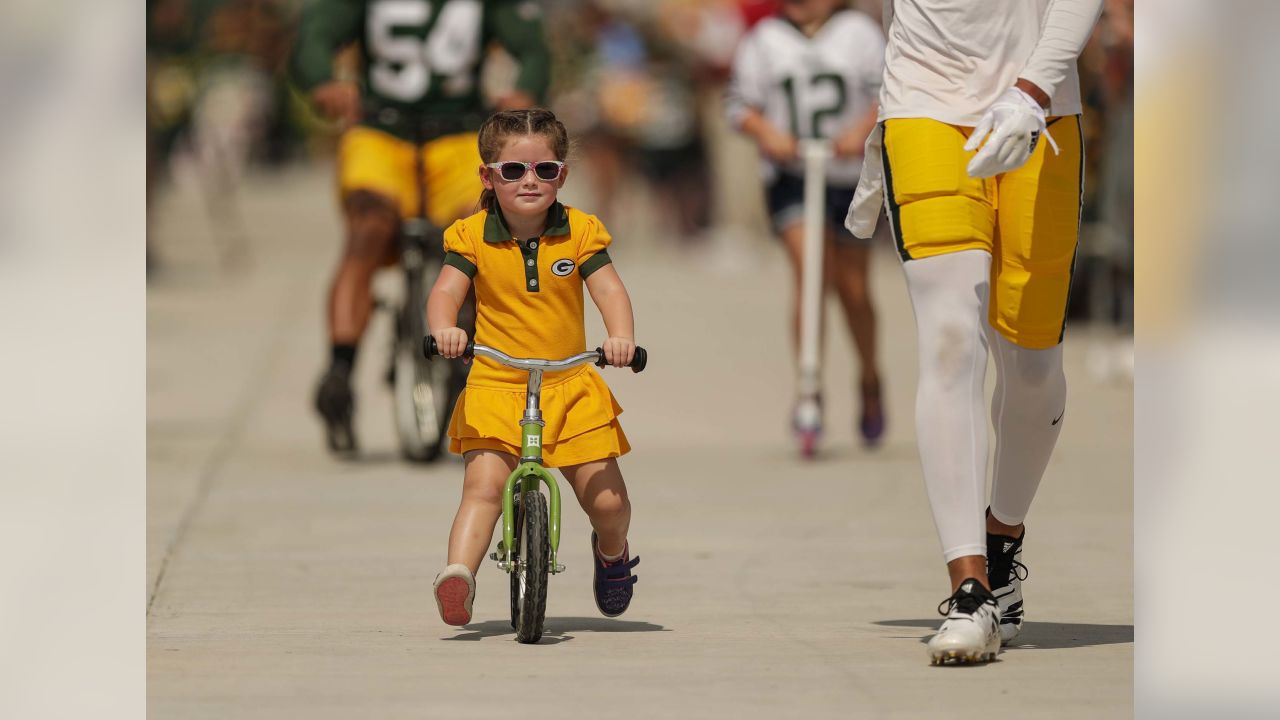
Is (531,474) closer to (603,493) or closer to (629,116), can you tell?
(603,493)

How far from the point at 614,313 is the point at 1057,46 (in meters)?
1.17

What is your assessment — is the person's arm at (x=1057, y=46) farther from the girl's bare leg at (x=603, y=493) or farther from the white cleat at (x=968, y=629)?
the girl's bare leg at (x=603, y=493)

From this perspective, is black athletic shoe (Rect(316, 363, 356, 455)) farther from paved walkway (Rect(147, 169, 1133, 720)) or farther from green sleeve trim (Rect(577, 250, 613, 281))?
green sleeve trim (Rect(577, 250, 613, 281))

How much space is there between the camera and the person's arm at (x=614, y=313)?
5.48 meters

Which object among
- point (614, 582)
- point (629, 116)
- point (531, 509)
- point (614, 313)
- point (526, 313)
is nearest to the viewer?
point (531, 509)

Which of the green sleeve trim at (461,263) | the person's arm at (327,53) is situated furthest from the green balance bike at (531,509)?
the person's arm at (327,53)

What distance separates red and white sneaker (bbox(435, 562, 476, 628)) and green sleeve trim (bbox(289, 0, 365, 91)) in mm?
4371

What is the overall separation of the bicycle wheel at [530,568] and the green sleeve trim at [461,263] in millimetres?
547

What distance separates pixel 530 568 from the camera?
5605mm

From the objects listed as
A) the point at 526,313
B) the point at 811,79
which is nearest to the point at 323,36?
the point at 811,79

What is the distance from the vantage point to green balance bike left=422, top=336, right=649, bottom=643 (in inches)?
220
